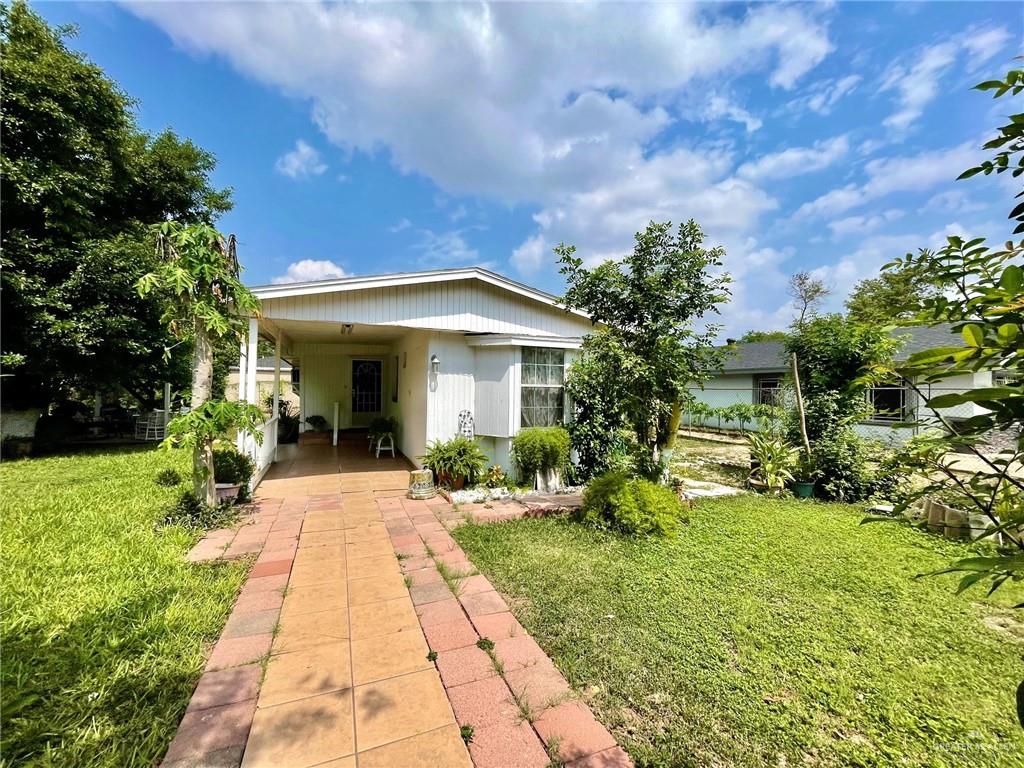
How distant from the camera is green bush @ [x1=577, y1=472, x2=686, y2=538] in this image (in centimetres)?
520

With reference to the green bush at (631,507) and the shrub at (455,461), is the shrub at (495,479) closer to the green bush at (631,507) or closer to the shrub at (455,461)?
the shrub at (455,461)

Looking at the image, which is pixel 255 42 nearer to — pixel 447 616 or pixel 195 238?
pixel 195 238

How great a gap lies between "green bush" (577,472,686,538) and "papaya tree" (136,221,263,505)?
4.53m

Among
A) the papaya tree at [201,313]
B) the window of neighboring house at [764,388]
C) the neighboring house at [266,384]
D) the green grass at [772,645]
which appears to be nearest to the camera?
the green grass at [772,645]

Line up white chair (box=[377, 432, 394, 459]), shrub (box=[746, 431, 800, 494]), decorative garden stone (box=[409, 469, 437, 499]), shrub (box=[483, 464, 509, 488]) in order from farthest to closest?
white chair (box=[377, 432, 394, 459])
shrub (box=[746, 431, 800, 494])
shrub (box=[483, 464, 509, 488])
decorative garden stone (box=[409, 469, 437, 499])

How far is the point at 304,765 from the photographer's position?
212 centimetres

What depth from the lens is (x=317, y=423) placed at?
13789mm

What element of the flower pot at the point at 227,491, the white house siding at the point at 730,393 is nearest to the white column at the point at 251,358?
the flower pot at the point at 227,491

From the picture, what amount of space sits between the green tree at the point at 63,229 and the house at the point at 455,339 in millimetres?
3247

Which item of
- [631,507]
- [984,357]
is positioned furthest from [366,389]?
[984,357]

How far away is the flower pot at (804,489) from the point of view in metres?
7.42

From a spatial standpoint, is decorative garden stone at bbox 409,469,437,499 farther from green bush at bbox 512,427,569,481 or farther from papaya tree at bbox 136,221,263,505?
papaya tree at bbox 136,221,263,505

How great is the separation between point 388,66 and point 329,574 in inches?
282

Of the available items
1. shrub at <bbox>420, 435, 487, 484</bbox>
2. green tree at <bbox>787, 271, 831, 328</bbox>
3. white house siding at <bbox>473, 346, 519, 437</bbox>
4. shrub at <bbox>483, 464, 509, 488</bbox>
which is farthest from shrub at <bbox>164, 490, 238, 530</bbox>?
green tree at <bbox>787, 271, 831, 328</bbox>
